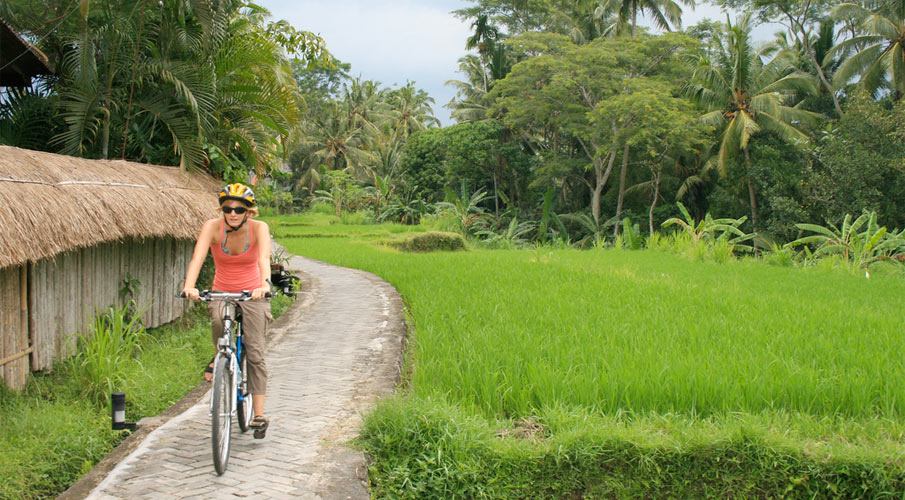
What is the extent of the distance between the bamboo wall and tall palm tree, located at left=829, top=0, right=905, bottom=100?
2508 cm

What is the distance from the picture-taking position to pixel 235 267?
12.8ft

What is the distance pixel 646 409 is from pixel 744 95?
2267cm

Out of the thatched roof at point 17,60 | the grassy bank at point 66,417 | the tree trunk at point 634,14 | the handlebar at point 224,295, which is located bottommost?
the grassy bank at point 66,417

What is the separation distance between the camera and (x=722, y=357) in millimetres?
5035

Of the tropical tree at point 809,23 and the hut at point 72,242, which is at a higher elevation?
the tropical tree at point 809,23

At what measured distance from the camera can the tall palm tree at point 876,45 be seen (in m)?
23.5

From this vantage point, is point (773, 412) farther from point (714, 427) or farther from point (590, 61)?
point (590, 61)

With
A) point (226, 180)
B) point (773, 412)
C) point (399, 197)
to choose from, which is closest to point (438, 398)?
point (773, 412)

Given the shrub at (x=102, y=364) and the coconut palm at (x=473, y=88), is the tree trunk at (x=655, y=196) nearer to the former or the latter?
the coconut palm at (x=473, y=88)

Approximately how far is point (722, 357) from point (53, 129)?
25.0 feet

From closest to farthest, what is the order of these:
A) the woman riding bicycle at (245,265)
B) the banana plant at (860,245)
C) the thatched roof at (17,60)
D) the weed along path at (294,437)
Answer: the weed along path at (294,437) < the woman riding bicycle at (245,265) < the thatched roof at (17,60) < the banana plant at (860,245)

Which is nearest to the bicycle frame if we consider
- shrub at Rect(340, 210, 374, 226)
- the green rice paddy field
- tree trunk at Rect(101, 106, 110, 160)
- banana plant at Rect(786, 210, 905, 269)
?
the green rice paddy field

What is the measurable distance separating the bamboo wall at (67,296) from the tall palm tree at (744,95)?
2083cm

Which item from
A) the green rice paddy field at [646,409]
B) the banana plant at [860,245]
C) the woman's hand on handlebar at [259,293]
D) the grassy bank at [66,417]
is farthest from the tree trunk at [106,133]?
the banana plant at [860,245]
